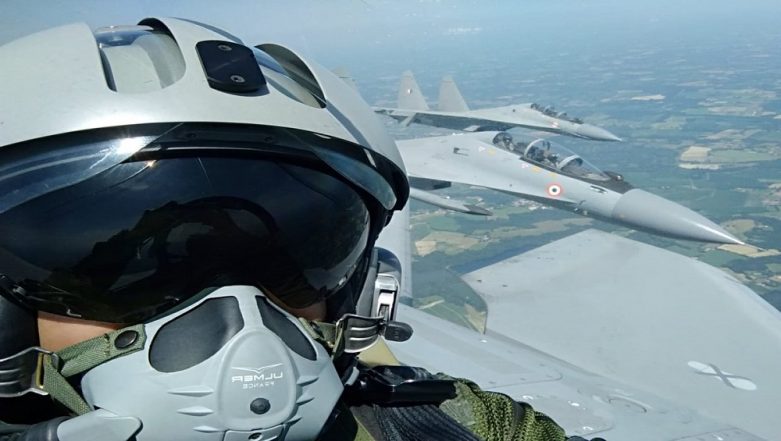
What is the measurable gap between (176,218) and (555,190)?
12.3 metres

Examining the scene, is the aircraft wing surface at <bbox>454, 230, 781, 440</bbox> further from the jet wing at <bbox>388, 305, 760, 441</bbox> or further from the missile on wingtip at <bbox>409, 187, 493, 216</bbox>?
the missile on wingtip at <bbox>409, 187, 493, 216</bbox>

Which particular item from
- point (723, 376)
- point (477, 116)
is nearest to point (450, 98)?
point (477, 116)

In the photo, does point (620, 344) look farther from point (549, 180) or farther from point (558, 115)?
point (558, 115)

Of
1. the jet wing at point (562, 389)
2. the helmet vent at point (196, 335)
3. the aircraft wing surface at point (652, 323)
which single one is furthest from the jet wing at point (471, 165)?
the helmet vent at point (196, 335)

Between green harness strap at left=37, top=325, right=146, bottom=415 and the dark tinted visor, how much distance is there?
0.04m

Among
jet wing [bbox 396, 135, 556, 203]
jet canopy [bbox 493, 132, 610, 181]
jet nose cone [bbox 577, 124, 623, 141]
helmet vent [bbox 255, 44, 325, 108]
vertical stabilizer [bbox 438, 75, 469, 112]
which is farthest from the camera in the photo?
vertical stabilizer [bbox 438, 75, 469, 112]

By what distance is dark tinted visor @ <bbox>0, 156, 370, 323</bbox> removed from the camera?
0.84 metres

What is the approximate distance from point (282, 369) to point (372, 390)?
1.31 feet

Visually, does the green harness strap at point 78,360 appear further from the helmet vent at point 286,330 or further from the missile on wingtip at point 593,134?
the missile on wingtip at point 593,134

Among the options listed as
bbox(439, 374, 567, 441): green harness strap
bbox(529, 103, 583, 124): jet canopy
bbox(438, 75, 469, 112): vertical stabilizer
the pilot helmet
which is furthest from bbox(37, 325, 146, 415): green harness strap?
bbox(438, 75, 469, 112): vertical stabilizer

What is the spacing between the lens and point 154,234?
87 centimetres

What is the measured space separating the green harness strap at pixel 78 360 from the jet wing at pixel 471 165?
40.4 ft

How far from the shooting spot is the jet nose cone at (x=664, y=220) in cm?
1184

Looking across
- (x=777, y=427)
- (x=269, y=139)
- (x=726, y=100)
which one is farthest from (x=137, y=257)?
(x=726, y=100)
